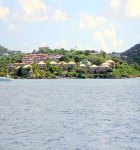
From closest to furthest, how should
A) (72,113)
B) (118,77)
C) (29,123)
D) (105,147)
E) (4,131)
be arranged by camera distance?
1. (105,147)
2. (4,131)
3. (29,123)
4. (72,113)
5. (118,77)

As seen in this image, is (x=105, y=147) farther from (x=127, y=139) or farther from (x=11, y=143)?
(x=11, y=143)

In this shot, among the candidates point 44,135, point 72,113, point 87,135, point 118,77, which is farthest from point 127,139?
point 118,77

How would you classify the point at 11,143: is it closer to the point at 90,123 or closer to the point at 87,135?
the point at 87,135

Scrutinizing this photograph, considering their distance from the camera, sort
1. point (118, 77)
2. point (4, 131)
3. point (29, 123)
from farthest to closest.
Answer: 1. point (118, 77)
2. point (29, 123)
3. point (4, 131)

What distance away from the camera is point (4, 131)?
27.0 m

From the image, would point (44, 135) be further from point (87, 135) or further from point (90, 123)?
point (90, 123)

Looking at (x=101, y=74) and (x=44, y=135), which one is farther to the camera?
(x=101, y=74)

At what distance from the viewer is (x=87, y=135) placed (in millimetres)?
25703

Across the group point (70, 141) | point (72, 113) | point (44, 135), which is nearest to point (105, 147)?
point (70, 141)

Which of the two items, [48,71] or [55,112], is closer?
[55,112]

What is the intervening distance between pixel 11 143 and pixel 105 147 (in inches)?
181

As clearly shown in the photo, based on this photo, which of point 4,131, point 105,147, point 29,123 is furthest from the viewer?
point 29,123

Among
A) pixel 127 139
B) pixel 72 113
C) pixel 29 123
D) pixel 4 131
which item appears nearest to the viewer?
pixel 127 139

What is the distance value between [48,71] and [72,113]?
160 m
